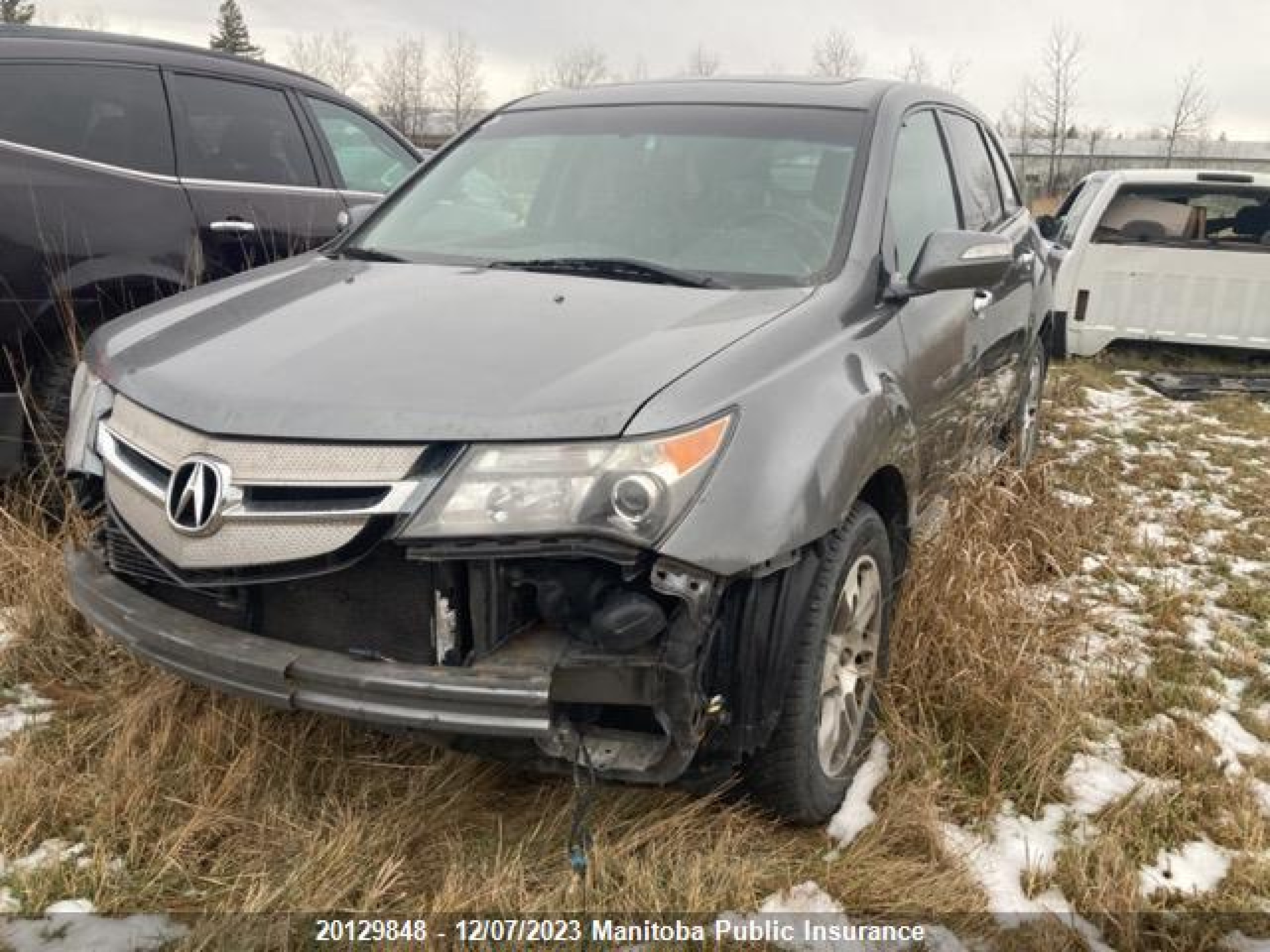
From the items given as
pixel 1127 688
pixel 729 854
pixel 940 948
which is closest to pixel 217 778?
pixel 729 854

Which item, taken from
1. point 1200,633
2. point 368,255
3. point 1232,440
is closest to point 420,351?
point 368,255

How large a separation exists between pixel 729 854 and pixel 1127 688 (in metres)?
1.53

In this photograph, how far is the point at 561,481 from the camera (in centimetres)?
204

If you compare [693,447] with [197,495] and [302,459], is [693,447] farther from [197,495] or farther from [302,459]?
[197,495]

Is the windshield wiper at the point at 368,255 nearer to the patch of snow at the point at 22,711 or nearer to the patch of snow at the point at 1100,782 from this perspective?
the patch of snow at the point at 22,711

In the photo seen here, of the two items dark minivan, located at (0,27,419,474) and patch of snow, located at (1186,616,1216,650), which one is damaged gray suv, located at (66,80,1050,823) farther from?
patch of snow, located at (1186,616,1216,650)

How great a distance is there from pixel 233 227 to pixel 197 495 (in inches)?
106

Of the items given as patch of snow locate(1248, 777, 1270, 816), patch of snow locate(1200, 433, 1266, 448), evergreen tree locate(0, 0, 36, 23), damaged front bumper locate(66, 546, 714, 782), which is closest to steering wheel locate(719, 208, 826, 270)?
damaged front bumper locate(66, 546, 714, 782)

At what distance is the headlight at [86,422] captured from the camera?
8.44ft

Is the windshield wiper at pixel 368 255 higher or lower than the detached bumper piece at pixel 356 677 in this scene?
higher

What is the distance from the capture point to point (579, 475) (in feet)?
6.68

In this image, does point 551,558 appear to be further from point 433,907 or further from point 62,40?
point 62,40

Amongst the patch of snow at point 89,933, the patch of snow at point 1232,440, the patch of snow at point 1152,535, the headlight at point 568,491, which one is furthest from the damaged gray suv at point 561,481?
the patch of snow at point 1232,440

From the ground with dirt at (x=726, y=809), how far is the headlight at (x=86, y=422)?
63cm
